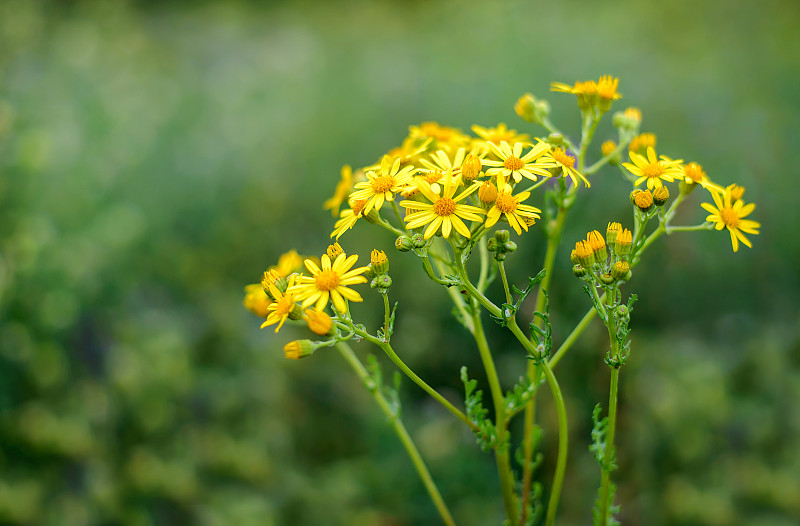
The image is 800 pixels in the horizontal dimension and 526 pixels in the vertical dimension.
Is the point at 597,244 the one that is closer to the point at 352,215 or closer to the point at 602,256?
the point at 602,256

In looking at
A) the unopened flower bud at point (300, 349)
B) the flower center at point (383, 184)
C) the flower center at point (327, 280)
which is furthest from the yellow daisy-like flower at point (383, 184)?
the unopened flower bud at point (300, 349)

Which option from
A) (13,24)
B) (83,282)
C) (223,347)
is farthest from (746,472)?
(13,24)

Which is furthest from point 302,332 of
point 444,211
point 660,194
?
point 660,194

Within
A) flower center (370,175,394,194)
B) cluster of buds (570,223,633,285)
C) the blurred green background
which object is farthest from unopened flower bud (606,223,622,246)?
the blurred green background

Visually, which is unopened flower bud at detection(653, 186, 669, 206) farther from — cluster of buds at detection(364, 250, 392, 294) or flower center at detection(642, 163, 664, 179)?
cluster of buds at detection(364, 250, 392, 294)

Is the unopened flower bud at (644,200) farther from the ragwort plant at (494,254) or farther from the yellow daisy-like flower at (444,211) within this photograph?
the yellow daisy-like flower at (444,211)

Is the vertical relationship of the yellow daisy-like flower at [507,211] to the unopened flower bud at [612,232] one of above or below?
below
